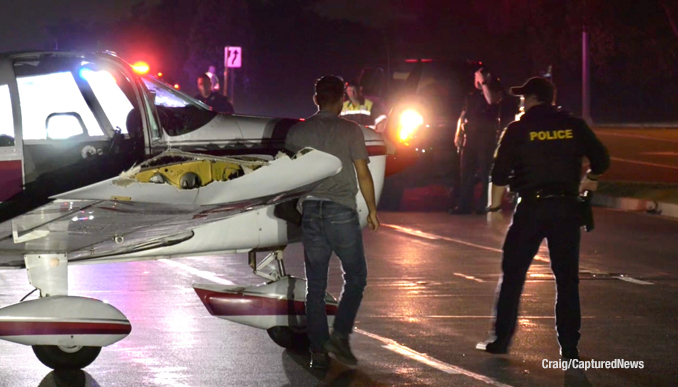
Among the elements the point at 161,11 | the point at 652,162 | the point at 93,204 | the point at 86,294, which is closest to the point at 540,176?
the point at 93,204

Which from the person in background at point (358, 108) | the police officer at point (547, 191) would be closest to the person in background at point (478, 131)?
the person in background at point (358, 108)

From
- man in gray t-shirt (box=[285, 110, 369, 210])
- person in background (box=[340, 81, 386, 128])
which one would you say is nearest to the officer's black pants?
man in gray t-shirt (box=[285, 110, 369, 210])

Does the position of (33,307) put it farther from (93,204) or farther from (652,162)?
(652,162)

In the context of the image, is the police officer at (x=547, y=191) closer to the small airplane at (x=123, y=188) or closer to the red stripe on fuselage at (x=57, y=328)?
the small airplane at (x=123, y=188)

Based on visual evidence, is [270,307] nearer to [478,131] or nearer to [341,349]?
[341,349]

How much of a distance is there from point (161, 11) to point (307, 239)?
336 ft

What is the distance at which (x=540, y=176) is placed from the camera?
8.14 m

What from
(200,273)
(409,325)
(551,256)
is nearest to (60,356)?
(409,325)

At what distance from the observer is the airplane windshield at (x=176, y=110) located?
8547 millimetres

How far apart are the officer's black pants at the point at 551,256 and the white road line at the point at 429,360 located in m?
0.49

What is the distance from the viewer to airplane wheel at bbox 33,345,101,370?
8.00 meters

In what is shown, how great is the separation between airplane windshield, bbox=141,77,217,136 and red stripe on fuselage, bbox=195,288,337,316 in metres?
1.12

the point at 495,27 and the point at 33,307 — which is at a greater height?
the point at 495,27

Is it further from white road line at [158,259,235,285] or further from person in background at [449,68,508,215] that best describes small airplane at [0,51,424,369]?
person in background at [449,68,508,215]
